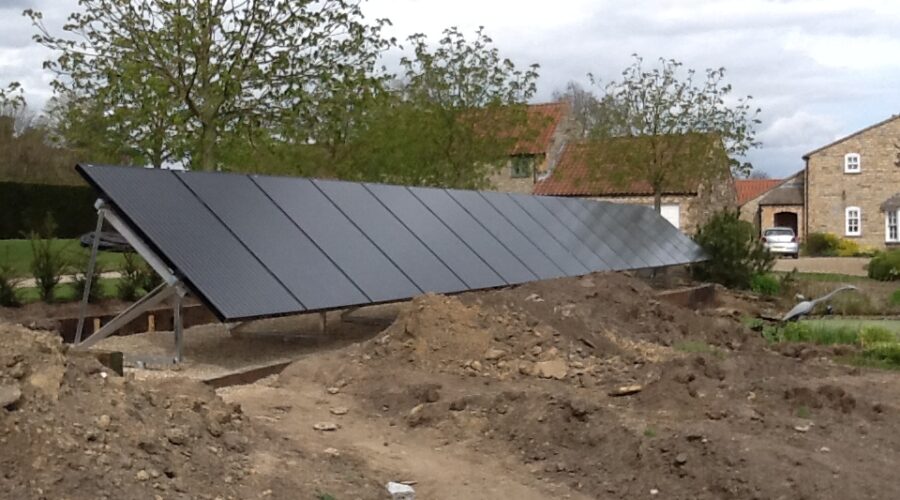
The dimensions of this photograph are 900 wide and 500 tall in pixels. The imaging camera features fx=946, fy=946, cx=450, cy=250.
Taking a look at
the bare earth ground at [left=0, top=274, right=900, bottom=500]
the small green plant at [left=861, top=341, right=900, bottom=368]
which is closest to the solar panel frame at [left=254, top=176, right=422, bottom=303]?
the bare earth ground at [left=0, top=274, right=900, bottom=500]

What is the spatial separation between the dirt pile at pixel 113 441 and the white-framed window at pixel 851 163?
159 ft

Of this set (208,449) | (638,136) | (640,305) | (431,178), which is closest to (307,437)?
(208,449)

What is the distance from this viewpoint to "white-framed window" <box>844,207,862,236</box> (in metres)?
48.8

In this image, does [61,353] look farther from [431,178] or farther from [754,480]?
[431,178]

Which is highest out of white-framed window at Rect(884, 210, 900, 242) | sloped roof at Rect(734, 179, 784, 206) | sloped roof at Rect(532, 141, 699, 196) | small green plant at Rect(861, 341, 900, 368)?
sloped roof at Rect(734, 179, 784, 206)

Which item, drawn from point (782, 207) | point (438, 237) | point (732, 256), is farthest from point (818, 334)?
point (782, 207)

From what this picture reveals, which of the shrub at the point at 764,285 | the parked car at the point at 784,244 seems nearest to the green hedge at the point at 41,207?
the shrub at the point at 764,285

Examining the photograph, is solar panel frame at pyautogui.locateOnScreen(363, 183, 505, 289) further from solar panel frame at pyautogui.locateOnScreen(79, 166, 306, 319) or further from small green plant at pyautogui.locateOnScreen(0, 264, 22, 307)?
small green plant at pyautogui.locateOnScreen(0, 264, 22, 307)

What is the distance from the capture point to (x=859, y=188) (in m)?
48.9

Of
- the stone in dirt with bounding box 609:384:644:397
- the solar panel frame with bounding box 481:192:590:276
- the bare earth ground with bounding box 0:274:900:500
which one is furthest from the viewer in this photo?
the solar panel frame with bounding box 481:192:590:276

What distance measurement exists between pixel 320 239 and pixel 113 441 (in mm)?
6012

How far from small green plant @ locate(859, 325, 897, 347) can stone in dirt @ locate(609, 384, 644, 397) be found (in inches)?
212

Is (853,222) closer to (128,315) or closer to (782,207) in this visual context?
(782,207)

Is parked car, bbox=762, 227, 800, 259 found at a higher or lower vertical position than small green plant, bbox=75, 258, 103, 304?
higher
